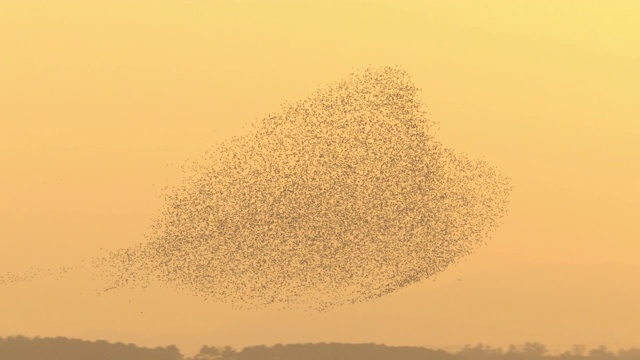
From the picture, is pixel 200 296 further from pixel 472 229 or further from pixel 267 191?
pixel 472 229

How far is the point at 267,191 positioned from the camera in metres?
7.18

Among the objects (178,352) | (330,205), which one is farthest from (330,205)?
(178,352)

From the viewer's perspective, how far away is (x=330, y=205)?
7.19 metres

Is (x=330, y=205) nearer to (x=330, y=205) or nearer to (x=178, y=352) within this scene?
(x=330, y=205)

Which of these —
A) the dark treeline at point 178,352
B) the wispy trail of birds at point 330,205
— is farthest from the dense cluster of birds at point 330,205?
the dark treeline at point 178,352

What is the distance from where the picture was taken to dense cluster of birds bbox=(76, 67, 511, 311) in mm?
7078

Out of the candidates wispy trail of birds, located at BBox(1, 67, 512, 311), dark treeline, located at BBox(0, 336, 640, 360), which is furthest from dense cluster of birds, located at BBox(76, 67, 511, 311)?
dark treeline, located at BBox(0, 336, 640, 360)

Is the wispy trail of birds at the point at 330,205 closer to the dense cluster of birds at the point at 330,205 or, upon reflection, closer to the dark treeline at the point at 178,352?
the dense cluster of birds at the point at 330,205

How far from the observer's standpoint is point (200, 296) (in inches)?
278

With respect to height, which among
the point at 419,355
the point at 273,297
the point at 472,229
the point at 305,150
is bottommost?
the point at 419,355

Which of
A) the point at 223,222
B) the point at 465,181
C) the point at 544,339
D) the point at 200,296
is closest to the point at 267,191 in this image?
the point at 223,222

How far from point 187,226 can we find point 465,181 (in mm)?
2048

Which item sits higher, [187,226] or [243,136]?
[243,136]

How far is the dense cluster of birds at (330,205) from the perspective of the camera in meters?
7.08
